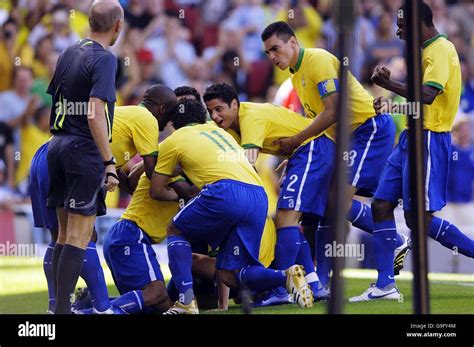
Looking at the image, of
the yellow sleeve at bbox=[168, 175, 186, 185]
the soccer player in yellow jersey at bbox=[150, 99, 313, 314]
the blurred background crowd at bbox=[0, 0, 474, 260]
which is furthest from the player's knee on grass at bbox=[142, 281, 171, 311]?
the blurred background crowd at bbox=[0, 0, 474, 260]

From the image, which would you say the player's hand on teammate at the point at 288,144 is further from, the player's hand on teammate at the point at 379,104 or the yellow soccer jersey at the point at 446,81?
the yellow soccer jersey at the point at 446,81

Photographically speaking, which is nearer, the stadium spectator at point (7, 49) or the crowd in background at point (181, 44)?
the crowd in background at point (181, 44)

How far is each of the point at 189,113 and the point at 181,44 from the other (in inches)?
313

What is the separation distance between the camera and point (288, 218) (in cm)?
738

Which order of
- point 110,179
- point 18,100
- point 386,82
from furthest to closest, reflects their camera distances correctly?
point 18,100 < point 386,82 < point 110,179

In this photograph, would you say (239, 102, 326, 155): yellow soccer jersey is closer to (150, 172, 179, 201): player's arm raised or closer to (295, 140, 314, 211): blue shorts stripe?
(295, 140, 314, 211): blue shorts stripe

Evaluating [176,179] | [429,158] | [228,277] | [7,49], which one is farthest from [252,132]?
[7,49]

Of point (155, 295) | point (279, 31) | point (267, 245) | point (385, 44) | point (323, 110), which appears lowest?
point (155, 295)

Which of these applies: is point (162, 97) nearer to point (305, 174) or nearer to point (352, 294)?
point (305, 174)

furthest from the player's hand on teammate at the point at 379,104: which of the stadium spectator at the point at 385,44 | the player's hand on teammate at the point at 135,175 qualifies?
the stadium spectator at the point at 385,44

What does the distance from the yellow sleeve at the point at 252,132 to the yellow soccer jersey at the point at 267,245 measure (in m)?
0.60

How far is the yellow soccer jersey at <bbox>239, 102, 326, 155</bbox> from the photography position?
737 centimetres

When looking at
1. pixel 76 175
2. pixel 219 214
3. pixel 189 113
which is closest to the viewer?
pixel 76 175

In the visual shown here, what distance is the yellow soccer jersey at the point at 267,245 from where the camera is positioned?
290 inches
